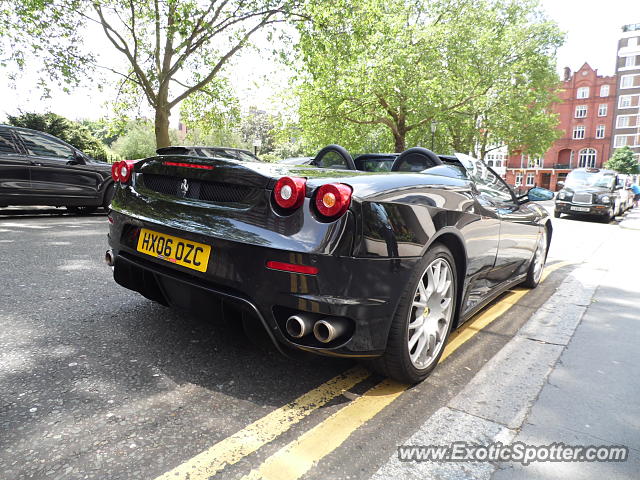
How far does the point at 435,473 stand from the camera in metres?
1.73

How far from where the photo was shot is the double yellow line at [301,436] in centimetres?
165

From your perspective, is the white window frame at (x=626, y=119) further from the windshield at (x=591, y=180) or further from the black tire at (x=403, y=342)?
the black tire at (x=403, y=342)

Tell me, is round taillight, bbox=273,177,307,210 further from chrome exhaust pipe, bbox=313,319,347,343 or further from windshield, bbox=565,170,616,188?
windshield, bbox=565,170,616,188

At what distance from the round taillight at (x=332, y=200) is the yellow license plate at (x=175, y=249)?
0.61 metres

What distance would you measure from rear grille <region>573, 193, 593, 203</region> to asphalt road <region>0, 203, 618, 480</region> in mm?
13833

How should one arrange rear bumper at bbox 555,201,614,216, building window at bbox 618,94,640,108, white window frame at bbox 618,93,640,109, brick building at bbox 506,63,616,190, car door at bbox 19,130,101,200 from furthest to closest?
brick building at bbox 506,63,616,190 < white window frame at bbox 618,93,640,109 < building window at bbox 618,94,640,108 < rear bumper at bbox 555,201,614,216 < car door at bbox 19,130,101,200

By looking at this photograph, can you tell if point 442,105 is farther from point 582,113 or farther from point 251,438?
point 582,113

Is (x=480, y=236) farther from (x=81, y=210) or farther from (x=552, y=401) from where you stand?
(x=81, y=210)

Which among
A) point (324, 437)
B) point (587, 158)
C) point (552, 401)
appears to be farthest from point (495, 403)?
point (587, 158)

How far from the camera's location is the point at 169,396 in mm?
2129

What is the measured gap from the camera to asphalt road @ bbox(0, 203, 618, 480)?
1.70 meters

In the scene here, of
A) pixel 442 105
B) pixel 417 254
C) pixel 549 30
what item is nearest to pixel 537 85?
pixel 549 30

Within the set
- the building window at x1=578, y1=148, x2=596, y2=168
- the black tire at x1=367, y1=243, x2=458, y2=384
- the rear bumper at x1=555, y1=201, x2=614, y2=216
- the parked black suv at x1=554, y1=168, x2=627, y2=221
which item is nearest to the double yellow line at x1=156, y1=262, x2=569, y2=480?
the black tire at x1=367, y1=243, x2=458, y2=384

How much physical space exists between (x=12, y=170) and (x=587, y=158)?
69849mm
